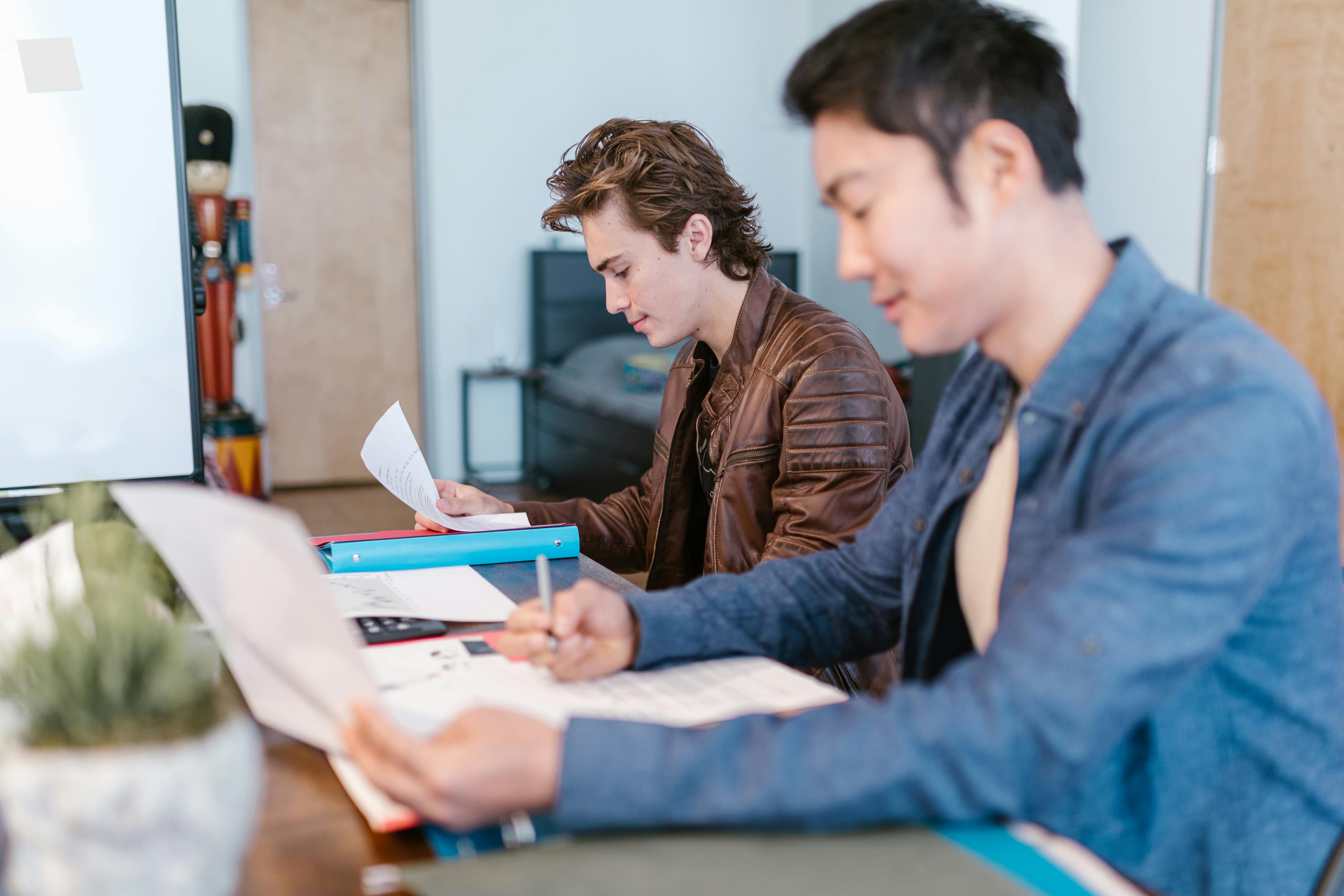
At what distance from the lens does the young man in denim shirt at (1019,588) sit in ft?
2.08

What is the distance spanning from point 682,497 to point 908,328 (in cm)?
92

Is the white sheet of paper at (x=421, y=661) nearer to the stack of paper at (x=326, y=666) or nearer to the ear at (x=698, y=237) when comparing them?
the stack of paper at (x=326, y=666)

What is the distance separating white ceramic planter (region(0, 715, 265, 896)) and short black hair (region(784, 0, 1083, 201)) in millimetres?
589

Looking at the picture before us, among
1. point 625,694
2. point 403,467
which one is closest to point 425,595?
point 403,467

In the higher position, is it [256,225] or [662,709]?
[256,225]

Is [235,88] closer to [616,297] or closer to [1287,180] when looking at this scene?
[616,297]

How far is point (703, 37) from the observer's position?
5836 millimetres

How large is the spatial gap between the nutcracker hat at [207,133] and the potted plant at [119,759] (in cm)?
459

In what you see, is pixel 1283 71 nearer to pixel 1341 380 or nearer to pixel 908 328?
pixel 1341 380

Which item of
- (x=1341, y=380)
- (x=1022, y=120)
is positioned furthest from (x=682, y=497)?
(x=1341, y=380)

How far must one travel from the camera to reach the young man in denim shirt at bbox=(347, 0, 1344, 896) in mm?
633

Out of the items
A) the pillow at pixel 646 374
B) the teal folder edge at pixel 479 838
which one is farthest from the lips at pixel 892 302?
the pillow at pixel 646 374

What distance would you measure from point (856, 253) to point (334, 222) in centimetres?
499

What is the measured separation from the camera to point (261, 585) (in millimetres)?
622
